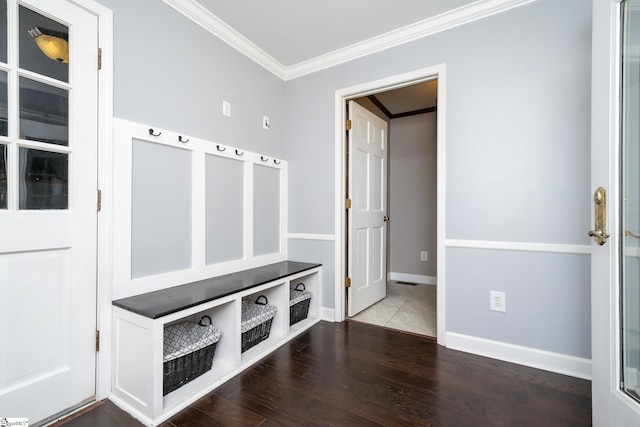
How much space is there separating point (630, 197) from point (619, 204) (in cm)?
4

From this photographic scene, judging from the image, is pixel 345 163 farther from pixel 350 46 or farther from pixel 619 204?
pixel 619 204

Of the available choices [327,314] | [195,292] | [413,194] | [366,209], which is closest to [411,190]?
[413,194]

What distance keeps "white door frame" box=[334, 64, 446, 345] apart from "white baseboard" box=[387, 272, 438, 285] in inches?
71.2

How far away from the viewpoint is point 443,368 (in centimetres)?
178

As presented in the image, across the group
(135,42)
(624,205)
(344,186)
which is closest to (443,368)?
(624,205)

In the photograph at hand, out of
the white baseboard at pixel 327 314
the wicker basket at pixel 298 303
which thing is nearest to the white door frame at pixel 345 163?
the white baseboard at pixel 327 314

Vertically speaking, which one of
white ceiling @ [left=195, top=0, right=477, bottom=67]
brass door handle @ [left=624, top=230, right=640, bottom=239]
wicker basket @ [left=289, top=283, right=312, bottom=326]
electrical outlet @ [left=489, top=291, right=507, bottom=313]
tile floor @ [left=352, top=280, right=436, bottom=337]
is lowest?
tile floor @ [left=352, top=280, right=436, bottom=337]

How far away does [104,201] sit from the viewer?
149 cm

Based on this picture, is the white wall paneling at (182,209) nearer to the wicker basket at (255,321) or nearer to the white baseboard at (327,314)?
the wicker basket at (255,321)

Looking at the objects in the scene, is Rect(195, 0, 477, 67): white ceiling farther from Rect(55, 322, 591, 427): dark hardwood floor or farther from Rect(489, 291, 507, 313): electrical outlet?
Rect(55, 322, 591, 427): dark hardwood floor

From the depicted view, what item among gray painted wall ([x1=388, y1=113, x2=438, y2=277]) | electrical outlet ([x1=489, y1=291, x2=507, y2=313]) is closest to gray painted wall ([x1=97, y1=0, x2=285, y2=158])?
electrical outlet ([x1=489, y1=291, x2=507, y2=313])

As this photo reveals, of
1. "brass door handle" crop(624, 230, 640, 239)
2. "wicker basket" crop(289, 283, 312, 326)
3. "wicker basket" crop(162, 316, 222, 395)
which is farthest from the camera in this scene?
"wicker basket" crop(289, 283, 312, 326)

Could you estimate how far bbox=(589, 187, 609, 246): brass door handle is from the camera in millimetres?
1140

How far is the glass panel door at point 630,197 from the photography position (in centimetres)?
108
